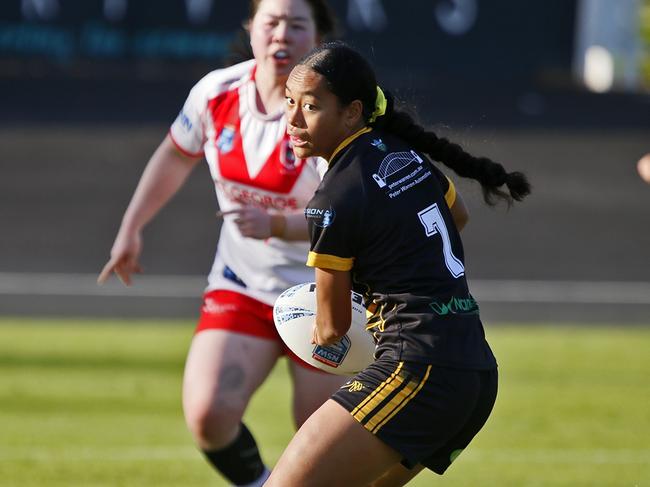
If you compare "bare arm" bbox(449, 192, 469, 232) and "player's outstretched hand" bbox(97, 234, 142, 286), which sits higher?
"bare arm" bbox(449, 192, 469, 232)

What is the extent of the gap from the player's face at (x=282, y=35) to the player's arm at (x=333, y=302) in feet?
5.81

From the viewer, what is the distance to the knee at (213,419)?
5.66 metres

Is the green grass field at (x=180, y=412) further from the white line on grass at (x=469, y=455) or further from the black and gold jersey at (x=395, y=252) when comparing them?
the black and gold jersey at (x=395, y=252)

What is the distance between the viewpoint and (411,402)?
4305 mm

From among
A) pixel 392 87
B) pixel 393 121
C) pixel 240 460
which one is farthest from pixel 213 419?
pixel 392 87

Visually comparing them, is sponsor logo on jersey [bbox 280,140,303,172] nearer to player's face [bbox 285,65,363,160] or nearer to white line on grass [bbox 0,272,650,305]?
player's face [bbox 285,65,363,160]

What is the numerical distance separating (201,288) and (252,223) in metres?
10.6

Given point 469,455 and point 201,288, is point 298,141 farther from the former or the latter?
point 201,288

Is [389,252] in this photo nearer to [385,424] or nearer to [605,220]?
[385,424]

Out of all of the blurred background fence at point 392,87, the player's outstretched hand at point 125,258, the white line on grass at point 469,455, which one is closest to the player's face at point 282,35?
the player's outstretched hand at point 125,258

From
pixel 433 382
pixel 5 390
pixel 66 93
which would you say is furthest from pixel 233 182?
pixel 66 93

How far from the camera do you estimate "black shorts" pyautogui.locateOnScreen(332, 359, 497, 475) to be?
4.28 metres

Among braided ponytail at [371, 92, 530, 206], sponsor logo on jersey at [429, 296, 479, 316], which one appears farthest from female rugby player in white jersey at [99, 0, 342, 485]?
sponsor logo on jersey at [429, 296, 479, 316]

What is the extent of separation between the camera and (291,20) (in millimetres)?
5938
